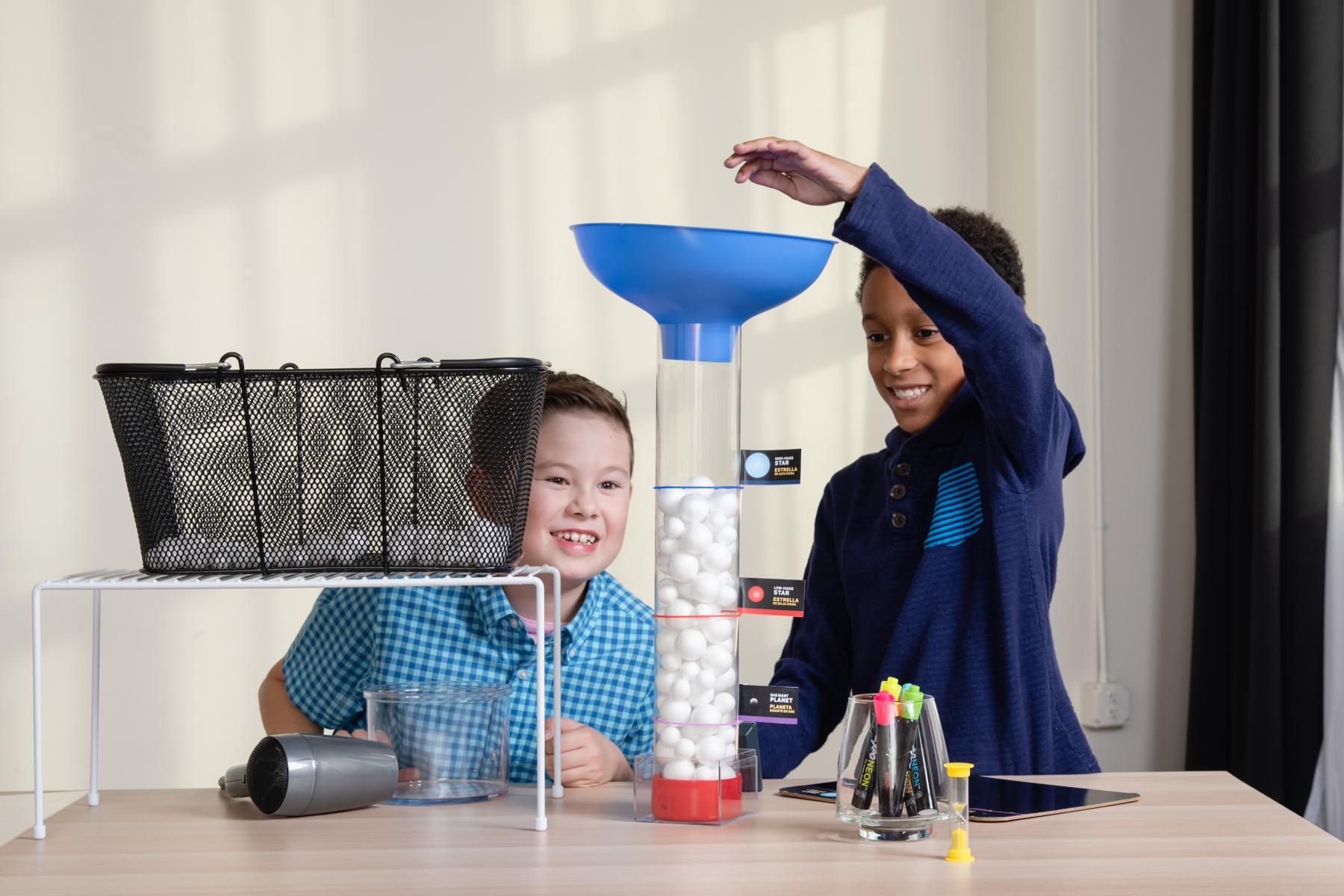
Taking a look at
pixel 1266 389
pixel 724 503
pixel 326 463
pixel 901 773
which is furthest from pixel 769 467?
pixel 1266 389

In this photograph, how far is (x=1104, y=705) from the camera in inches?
106

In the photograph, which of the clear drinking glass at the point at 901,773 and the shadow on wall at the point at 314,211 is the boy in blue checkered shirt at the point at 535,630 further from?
the shadow on wall at the point at 314,211

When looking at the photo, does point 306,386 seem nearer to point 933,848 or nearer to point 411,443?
point 411,443

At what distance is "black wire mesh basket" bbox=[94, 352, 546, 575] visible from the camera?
Result: 104cm

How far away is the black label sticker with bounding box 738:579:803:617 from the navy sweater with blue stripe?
28cm

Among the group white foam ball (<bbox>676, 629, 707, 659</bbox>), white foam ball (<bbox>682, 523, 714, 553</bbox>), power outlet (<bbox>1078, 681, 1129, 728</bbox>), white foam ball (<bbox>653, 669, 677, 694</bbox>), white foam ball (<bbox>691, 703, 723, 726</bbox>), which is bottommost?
power outlet (<bbox>1078, 681, 1129, 728</bbox>)

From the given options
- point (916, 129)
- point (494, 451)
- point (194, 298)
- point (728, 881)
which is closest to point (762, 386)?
point (916, 129)

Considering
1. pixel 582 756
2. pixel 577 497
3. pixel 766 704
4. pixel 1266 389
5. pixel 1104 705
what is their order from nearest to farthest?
1. pixel 766 704
2. pixel 582 756
3. pixel 577 497
4. pixel 1266 389
5. pixel 1104 705

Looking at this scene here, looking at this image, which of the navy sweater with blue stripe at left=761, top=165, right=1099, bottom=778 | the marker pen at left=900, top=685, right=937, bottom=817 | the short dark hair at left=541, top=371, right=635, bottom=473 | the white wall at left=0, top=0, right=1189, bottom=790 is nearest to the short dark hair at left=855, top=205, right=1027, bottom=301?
the navy sweater with blue stripe at left=761, top=165, right=1099, bottom=778

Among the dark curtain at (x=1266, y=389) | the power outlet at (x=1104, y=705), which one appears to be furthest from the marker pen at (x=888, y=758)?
the power outlet at (x=1104, y=705)

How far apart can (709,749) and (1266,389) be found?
1.76m

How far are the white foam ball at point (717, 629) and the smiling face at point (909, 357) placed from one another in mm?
551

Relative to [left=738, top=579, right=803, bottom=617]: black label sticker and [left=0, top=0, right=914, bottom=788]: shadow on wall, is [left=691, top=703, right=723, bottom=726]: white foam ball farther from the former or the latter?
[left=0, top=0, right=914, bottom=788]: shadow on wall

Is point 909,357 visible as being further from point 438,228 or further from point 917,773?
point 438,228
